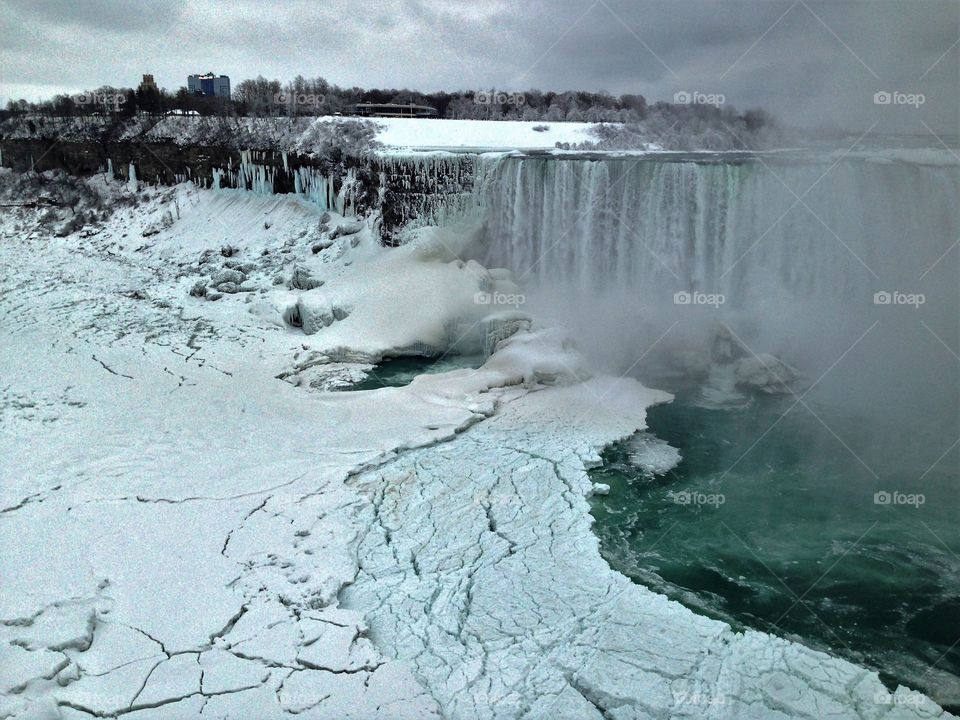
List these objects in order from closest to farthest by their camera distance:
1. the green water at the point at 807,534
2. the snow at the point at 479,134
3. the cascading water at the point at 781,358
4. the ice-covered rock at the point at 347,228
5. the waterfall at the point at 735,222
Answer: the green water at the point at 807,534 → the cascading water at the point at 781,358 → the waterfall at the point at 735,222 → the ice-covered rock at the point at 347,228 → the snow at the point at 479,134

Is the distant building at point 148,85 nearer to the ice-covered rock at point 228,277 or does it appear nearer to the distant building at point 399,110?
the distant building at point 399,110

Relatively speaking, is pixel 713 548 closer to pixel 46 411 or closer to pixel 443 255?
pixel 46 411

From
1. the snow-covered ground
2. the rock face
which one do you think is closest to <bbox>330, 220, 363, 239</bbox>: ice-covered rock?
the rock face

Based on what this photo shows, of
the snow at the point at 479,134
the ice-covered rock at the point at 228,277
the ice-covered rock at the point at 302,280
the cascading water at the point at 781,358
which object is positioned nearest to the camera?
the cascading water at the point at 781,358

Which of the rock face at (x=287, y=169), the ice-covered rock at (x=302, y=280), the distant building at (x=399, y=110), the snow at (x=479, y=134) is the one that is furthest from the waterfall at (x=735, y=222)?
the distant building at (x=399, y=110)

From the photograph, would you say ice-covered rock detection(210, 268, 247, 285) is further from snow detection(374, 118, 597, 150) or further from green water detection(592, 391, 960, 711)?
green water detection(592, 391, 960, 711)

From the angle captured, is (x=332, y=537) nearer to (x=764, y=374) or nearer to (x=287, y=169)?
(x=764, y=374)
